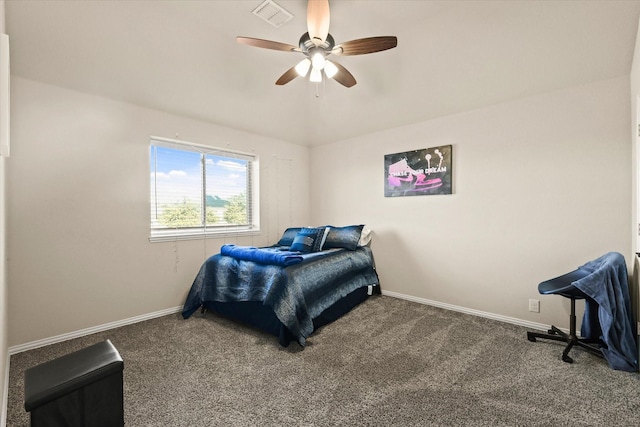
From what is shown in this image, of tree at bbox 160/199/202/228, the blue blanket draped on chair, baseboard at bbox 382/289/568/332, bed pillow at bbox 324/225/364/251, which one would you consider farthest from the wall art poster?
tree at bbox 160/199/202/228

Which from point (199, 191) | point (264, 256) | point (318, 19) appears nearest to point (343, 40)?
point (318, 19)

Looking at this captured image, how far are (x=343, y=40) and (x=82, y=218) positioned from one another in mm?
3038

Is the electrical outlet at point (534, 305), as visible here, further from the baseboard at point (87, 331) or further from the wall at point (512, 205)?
the baseboard at point (87, 331)

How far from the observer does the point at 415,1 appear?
7.50 ft

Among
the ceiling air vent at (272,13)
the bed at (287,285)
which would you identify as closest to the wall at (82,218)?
the bed at (287,285)

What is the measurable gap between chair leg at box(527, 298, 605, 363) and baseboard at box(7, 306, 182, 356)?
3.77 m

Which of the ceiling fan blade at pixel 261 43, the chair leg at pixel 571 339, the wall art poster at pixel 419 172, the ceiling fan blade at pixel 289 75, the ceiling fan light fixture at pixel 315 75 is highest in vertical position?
the ceiling fan blade at pixel 261 43

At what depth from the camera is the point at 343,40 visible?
108 inches

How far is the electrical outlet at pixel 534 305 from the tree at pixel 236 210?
11.8 ft

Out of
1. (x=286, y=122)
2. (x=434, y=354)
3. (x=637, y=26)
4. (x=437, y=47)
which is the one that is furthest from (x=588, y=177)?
(x=286, y=122)

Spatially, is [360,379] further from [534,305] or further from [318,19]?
[318,19]

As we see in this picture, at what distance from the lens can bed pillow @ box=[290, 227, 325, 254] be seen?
3.63 meters

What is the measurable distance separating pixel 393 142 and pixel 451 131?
2.50 ft

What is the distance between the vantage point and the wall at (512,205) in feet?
8.45
